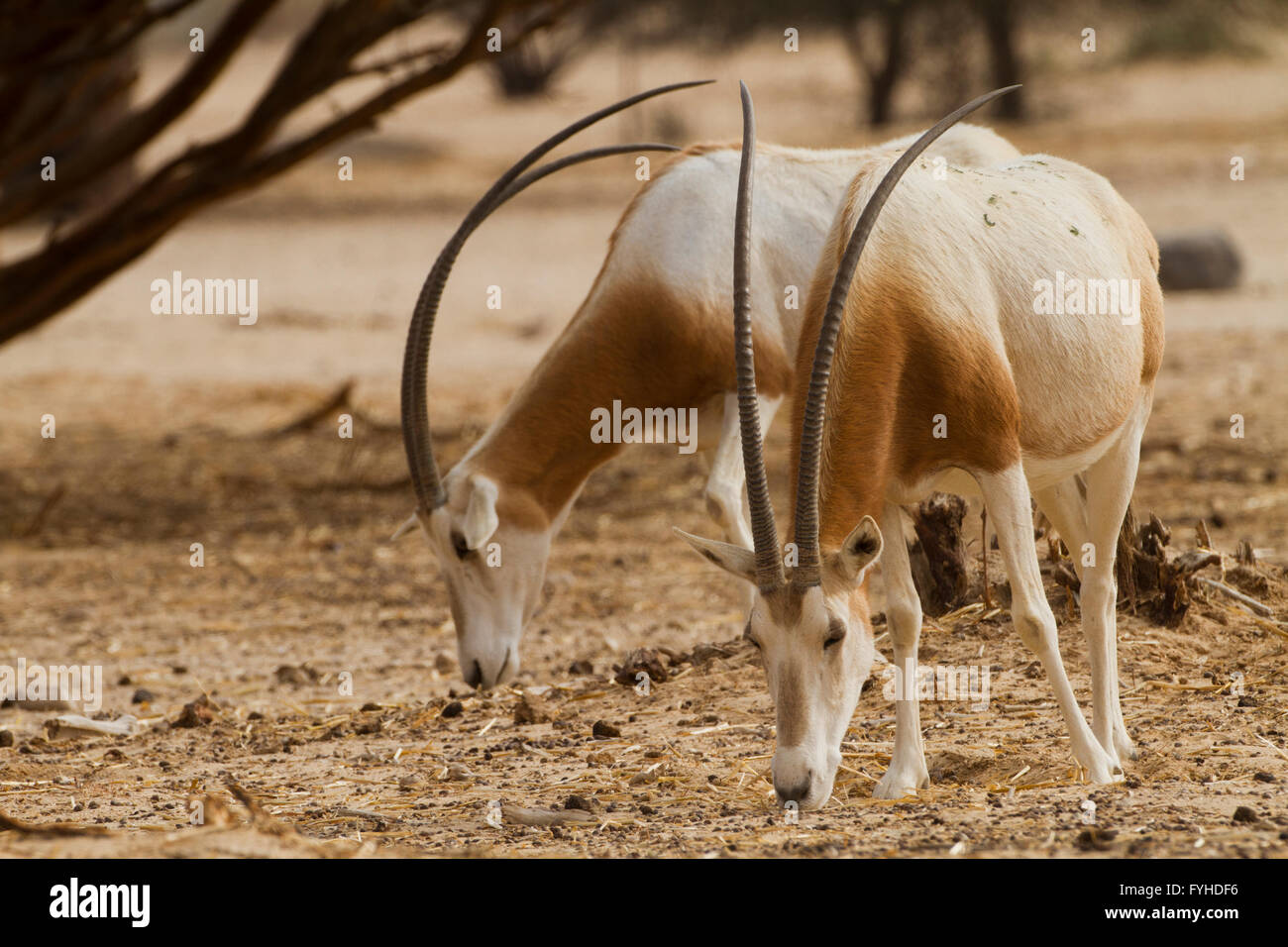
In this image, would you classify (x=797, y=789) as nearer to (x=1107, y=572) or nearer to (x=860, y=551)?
(x=860, y=551)

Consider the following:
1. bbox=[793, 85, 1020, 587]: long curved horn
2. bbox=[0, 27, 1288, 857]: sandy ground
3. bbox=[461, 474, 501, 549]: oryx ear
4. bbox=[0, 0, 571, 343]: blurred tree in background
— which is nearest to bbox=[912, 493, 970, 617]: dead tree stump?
bbox=[0, 27, 1288, 857]: sandy ground

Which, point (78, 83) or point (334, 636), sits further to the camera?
point (78, 83)

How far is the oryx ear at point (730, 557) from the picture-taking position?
12.4ft

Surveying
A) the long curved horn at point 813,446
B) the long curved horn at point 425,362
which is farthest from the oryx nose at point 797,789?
the long curved horn at point 425,362

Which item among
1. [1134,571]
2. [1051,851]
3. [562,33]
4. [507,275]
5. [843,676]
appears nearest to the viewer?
[1051,851]

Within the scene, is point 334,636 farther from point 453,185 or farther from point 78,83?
point 453,185

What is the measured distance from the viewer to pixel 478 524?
18.0ft

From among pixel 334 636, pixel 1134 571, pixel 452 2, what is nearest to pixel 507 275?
pixel 452 2

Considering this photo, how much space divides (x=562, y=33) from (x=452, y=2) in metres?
29.5

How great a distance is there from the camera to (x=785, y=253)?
18.9ft

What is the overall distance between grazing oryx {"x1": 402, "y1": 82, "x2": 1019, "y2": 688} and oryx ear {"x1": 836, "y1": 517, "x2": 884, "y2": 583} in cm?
177

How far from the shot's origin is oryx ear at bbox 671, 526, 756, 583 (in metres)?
3.78

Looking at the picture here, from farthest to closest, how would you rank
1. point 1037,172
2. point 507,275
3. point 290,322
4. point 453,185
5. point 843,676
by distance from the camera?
point 453,185, point 507,275, point 290,322, point 1037,172, point 843,676

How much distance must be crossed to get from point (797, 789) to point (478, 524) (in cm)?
211
